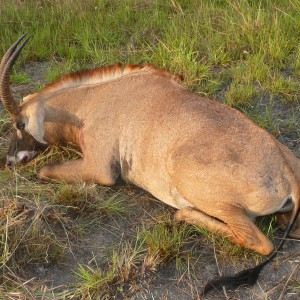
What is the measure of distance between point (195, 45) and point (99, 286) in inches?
139

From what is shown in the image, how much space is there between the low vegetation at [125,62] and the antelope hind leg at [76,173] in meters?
0.08

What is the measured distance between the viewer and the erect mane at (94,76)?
221 inches

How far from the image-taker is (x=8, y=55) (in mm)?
5172

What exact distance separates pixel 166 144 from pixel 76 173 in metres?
0.86

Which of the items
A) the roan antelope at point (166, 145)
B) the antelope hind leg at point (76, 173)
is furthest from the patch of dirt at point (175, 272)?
the antelope hind leg at point (76, 173)

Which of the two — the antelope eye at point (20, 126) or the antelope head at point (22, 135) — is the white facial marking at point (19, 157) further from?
the antelope eye at point (20, 126)

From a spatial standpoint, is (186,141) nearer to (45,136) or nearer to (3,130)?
(45,136)

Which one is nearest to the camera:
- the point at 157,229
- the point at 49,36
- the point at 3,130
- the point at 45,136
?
the point at 157,229

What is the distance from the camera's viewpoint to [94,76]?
18.5 ft

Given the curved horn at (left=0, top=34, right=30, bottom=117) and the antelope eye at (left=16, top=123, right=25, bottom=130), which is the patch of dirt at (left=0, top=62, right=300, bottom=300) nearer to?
the antelope eye at (left=16, top=123, right=25, bottom=130)

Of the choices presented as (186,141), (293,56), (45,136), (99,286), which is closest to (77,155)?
(45,136)

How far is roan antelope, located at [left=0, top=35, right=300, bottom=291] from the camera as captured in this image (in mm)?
4449

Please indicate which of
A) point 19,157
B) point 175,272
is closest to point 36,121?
point 19,157

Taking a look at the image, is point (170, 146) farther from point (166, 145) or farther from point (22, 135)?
point (22, 135)
